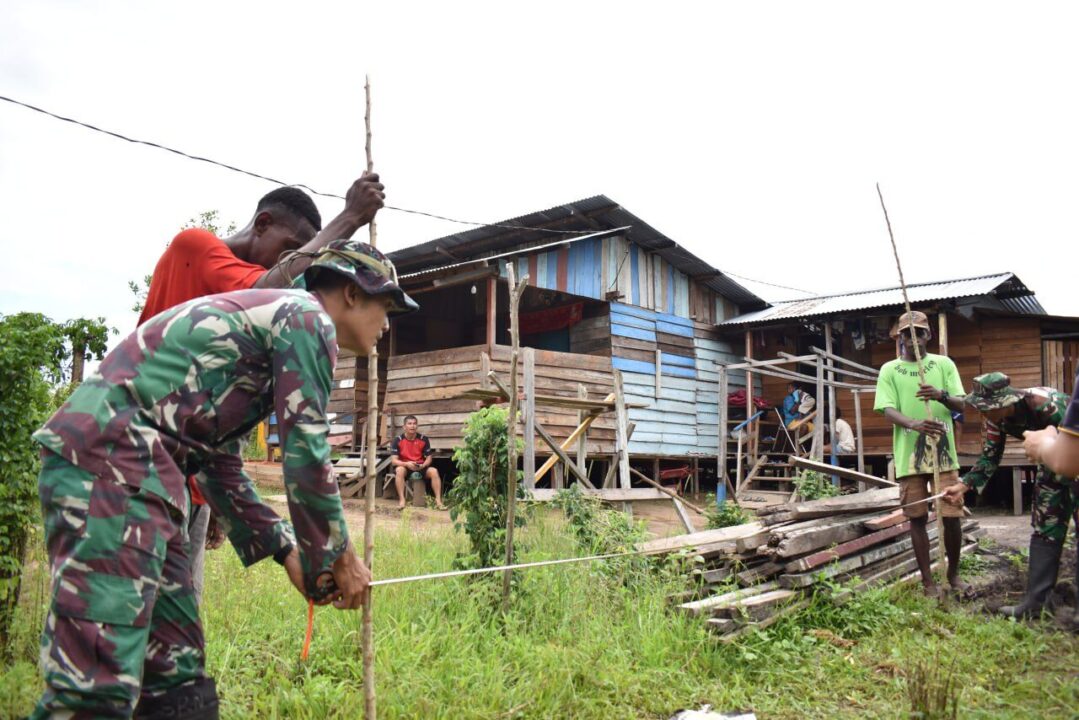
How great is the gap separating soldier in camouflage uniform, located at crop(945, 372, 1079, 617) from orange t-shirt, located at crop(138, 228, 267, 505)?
4.57 m

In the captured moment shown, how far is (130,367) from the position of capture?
1.96 m

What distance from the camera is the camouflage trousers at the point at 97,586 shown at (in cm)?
175

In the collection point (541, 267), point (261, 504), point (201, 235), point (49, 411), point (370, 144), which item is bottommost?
point (261, 504)

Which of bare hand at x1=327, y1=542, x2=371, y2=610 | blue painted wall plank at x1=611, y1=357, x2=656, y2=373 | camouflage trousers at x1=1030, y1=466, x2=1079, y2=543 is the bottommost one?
camouflage trousers at x1=1030, y1=466, x2=1079, y2=543

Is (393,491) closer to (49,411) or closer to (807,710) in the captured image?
(49,411)

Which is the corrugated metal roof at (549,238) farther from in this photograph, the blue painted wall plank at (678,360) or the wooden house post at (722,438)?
the wooden house post at (722,438)

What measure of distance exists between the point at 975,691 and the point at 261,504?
3483 millimetres

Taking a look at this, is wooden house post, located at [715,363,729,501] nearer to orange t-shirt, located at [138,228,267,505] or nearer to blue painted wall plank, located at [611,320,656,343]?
blue painted wall plank, located at [611,320,656,343]

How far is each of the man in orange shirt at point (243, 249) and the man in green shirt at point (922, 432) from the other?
13.9 ft

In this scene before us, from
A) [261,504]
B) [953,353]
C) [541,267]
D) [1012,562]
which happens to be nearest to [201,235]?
[261,504]

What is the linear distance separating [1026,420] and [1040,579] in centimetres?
105

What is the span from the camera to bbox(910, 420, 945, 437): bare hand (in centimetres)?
554

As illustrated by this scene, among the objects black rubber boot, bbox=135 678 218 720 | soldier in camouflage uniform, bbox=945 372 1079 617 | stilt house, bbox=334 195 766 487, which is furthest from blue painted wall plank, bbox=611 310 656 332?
black rubber boot, bbox=135 678 218 720

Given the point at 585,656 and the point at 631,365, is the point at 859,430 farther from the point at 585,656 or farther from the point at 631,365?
the point at 585,656
